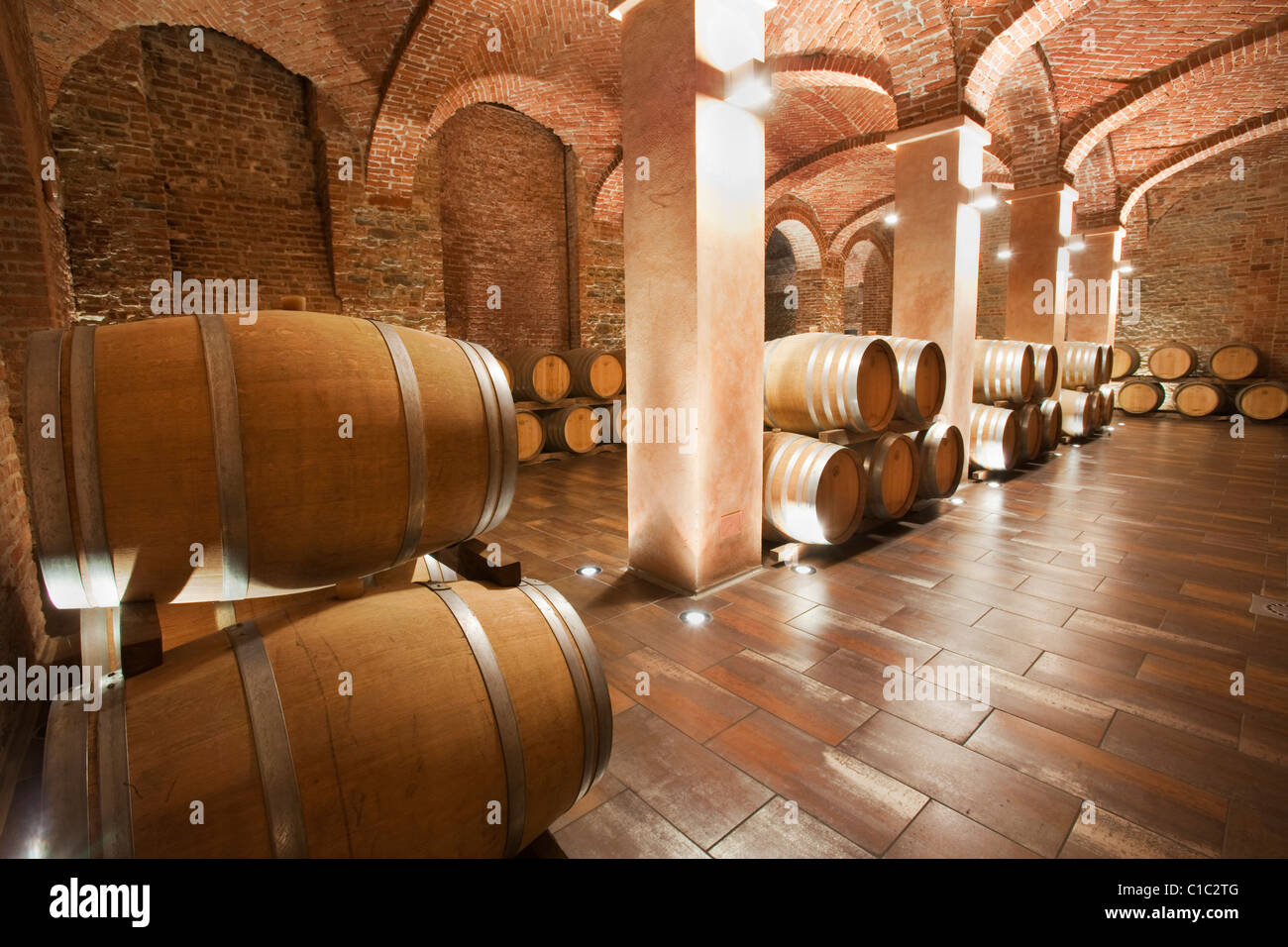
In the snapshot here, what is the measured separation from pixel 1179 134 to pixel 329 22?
44.4 feet

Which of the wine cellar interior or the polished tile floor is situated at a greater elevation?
the wine cellar interior

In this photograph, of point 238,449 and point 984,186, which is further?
point 984,186

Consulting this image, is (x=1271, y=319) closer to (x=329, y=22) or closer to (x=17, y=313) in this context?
(x=329, y=22)

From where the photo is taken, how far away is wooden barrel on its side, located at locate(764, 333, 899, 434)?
4453 millimetres

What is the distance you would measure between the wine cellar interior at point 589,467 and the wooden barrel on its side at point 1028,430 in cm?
7

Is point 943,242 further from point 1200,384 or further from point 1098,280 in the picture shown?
point 1200,384

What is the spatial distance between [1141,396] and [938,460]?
1120 cm

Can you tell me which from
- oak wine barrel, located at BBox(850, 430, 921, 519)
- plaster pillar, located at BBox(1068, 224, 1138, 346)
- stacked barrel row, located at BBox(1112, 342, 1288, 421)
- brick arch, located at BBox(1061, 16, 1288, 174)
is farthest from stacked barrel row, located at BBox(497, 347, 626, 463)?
stacked barrel row, located at BBox(1112, 342, 1288, 421)

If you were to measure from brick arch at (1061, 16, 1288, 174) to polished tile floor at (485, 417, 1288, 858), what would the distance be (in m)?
6.70

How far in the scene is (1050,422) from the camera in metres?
7.92

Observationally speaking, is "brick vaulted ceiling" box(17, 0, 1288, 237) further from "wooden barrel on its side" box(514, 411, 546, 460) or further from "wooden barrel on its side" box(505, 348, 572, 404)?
"wooden barrel on its side" box(514, 411, 546, 460)

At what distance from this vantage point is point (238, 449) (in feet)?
4.49

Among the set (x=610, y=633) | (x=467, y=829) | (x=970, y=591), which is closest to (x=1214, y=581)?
(x=970, y=591)

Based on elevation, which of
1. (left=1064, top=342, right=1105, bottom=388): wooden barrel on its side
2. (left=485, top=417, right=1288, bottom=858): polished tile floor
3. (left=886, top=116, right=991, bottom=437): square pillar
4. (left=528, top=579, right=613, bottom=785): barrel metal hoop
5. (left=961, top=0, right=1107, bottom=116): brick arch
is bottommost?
(left=485, top=417, right=1288, bottom=858): polished tile floor
